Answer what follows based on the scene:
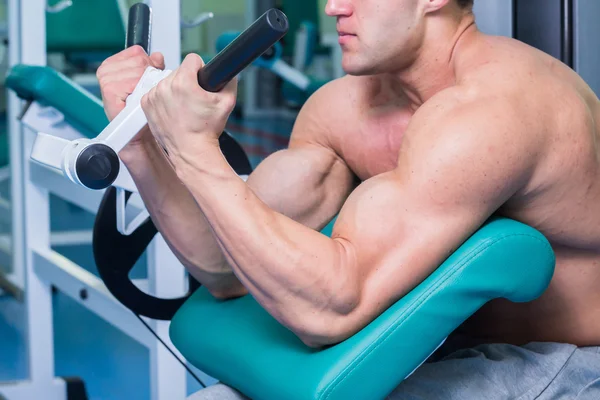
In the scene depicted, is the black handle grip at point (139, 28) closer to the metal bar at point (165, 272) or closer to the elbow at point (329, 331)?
the metal bar at point (165, 272)

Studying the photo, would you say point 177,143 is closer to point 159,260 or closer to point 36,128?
point 159,260

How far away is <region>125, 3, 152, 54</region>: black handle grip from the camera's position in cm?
146

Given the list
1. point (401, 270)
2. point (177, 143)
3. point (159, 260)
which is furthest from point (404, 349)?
point (159, 260)

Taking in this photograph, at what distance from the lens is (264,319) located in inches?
52.1

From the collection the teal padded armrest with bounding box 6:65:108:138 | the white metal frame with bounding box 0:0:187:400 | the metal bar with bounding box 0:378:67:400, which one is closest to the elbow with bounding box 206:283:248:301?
the white metal frame with bounding box 0:0:187:400

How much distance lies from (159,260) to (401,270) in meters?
0.96

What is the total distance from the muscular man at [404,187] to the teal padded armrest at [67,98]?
0.66 m

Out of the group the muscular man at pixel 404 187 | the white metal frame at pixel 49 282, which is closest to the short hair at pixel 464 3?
the muscular man at pixel 404 187

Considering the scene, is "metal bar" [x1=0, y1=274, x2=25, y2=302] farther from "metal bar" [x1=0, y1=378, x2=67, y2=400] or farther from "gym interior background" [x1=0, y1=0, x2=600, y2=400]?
"metal bar" [x1=0, y1=378, x2=67, y2=400]

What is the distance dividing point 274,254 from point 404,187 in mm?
199

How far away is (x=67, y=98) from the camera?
2082 millimetres

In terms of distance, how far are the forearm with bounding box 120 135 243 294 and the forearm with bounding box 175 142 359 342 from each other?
0.80 ft

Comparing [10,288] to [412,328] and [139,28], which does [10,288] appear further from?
[412,328]

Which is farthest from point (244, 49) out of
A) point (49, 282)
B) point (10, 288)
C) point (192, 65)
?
point (10, 288)
